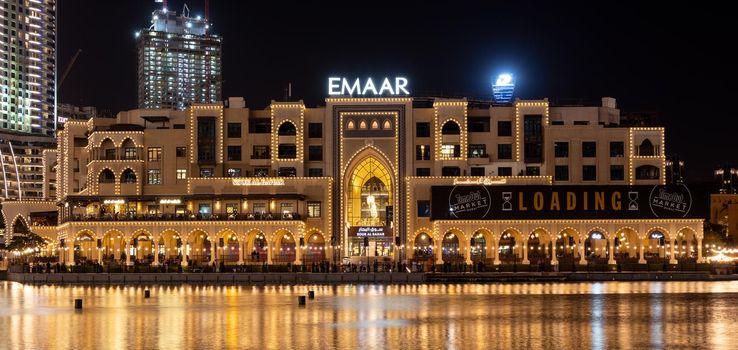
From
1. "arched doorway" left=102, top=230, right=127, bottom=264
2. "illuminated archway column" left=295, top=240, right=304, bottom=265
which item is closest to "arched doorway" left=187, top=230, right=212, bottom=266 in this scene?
"arched doorway" left=102, top=230, right=127, bottom=264

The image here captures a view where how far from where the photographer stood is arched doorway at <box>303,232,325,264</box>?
455 ft

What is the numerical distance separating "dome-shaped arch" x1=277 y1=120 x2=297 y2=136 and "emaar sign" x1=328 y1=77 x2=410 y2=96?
6103mm

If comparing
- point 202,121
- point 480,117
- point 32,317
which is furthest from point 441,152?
point 32,317

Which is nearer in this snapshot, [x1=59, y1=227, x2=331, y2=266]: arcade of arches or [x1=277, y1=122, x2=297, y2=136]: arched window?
[x1=59, y1=227, x2=331, y2=266]: arcade of arches

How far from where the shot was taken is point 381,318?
6731cm

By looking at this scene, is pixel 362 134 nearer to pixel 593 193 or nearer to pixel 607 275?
pixel 593 193

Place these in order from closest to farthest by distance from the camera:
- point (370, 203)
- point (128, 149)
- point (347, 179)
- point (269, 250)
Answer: point (269, 250) < point (347, 179) < point (370, 203) < point (128, 149)

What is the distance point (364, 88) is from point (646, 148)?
35150 millimetres

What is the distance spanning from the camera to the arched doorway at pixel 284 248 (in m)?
138

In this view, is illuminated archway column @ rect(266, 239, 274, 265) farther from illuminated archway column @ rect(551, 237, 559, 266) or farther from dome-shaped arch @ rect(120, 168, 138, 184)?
illuminated archway column @ rect(551, 237, 559, 266)

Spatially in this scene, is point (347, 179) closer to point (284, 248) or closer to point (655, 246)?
point (284, 248)

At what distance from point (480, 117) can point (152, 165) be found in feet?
136

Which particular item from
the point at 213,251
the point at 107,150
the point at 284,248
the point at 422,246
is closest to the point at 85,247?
the point at 107,150

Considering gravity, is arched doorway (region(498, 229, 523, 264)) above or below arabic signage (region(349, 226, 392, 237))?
below
